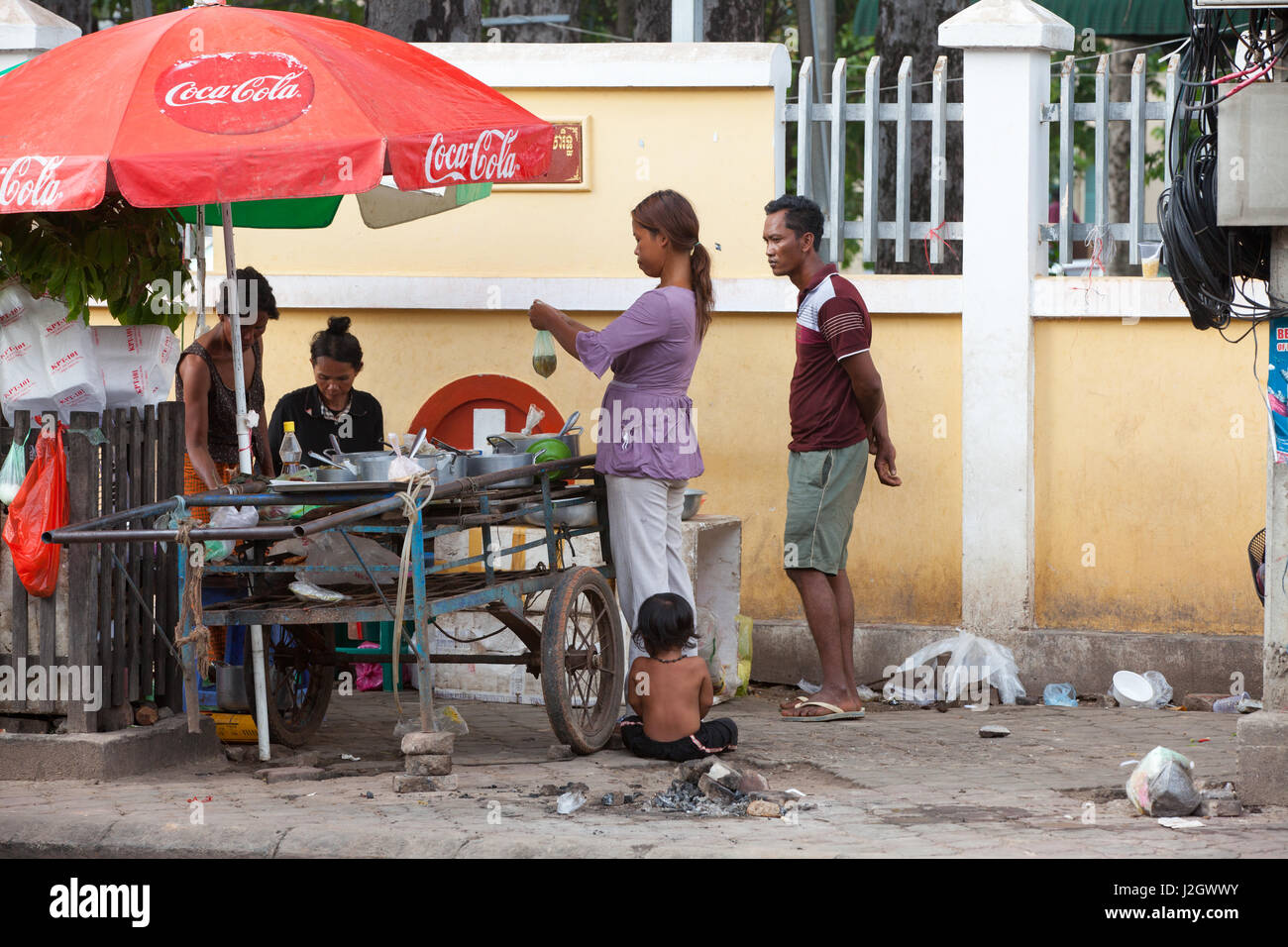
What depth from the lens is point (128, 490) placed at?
6.07 metres

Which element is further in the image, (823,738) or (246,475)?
(823,738)

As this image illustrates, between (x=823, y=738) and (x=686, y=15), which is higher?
(x=686, y=15)

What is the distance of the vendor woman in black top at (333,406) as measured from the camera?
7.64 m

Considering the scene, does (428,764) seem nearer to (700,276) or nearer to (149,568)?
(149,568)

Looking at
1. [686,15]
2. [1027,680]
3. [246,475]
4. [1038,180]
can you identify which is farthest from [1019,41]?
[246,475]

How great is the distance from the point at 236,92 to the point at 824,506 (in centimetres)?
288

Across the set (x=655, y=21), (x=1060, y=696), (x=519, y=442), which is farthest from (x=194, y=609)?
(x=655, y=21)

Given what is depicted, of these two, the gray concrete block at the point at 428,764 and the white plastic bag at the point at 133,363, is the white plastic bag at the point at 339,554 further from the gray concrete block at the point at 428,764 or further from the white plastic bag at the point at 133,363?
the white plastic bag at the point at 133,363

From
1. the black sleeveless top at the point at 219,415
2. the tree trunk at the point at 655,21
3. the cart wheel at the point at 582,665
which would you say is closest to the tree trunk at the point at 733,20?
the tree trunk at the point at 655,21

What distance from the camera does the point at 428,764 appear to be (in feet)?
18.6

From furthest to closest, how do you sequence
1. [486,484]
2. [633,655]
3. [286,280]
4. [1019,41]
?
[286,280] < [1019,41] < [633,655] < [486,484]

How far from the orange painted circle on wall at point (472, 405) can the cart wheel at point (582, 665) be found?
178cm

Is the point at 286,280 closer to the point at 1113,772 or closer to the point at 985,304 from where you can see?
Answer: the point at 985,304

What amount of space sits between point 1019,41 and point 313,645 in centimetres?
409
